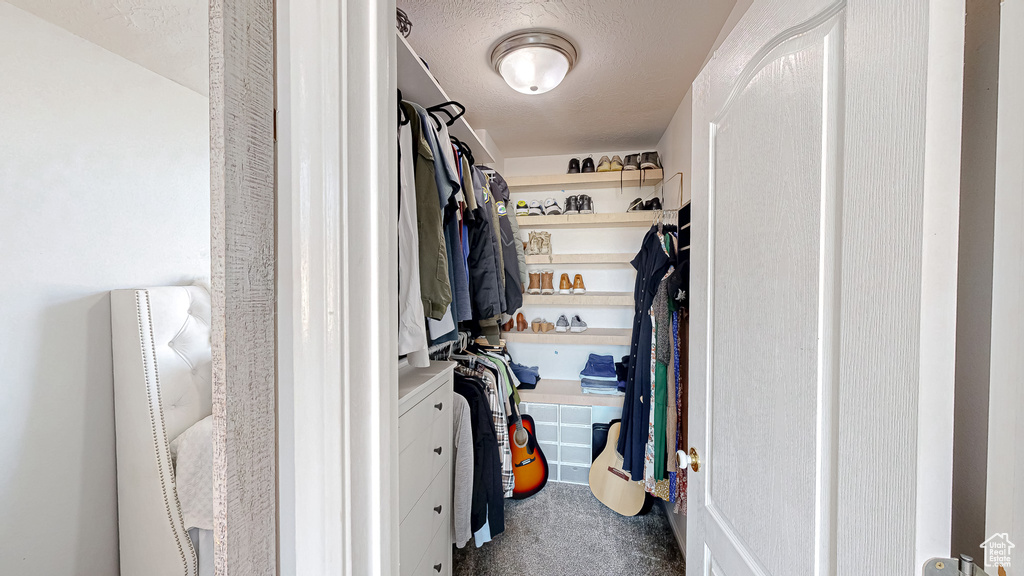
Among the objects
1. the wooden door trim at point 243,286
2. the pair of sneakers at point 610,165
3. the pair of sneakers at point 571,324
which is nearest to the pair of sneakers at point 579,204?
the pair of sneakers at point 610,165

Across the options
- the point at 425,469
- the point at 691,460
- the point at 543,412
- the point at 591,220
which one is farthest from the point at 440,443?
the point at 591,220

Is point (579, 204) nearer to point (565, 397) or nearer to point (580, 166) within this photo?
point (580, 166)

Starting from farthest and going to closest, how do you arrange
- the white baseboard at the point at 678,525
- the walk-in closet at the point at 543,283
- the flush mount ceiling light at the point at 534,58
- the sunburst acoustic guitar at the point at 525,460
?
the sunburst acoustic guitar at the point at 525,460, the white baseboard at the point at 678,525, the flush mount ceiling light at the point at 534,58, the walk-in closet at the point at 543,283

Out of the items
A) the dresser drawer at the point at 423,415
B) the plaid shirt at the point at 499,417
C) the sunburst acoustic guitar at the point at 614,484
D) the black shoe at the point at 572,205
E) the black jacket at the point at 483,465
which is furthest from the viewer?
the black shoe at the point at 572,205

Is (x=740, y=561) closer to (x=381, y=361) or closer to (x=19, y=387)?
(x=381, y=361)

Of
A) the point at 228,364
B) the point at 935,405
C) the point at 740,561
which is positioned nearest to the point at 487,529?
the point at 740,561

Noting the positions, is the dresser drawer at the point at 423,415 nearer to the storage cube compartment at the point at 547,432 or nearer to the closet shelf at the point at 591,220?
the storage cube compartment at the point at 547,432

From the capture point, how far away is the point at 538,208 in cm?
279

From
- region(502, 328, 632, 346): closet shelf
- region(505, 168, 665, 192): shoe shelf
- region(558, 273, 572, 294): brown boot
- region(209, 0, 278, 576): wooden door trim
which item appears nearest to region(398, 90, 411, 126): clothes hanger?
region(209, 0, 278, 576): wooden door trim

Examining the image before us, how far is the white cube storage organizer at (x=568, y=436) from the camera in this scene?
2428mm

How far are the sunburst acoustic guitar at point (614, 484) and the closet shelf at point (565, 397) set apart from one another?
0.15m

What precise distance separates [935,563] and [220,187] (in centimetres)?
87

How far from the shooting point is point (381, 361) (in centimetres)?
55

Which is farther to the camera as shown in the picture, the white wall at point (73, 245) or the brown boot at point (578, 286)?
the brown boot at point (578, 286)
